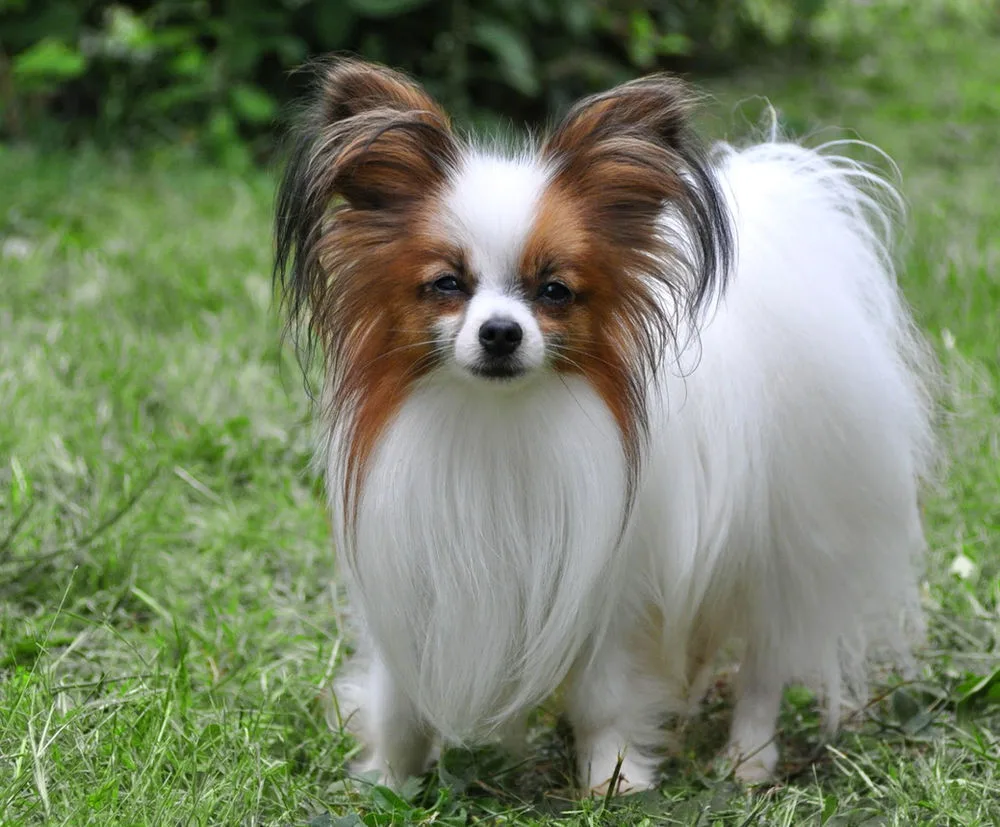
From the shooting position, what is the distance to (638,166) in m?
2.67

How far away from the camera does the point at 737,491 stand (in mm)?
2996

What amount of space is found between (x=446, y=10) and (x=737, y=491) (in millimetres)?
4973

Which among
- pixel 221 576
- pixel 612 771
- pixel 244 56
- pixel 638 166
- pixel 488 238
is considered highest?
pixel 638 166

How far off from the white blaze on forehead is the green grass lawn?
1.09 metres

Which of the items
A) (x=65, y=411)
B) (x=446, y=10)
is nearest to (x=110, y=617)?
(x=65, y=411)

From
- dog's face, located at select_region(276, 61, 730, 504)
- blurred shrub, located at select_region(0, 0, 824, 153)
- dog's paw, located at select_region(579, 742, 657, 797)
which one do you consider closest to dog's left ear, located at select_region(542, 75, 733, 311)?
dog's face, located at select_region(276, 61, 730, 504)

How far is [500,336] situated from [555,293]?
18 centimetres

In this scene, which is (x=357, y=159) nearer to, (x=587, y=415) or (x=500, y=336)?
(x=500, y=336)

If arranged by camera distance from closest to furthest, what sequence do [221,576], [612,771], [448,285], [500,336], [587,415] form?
[500,336] → [448,285] → [587,415] → [612,771] → [221,576]

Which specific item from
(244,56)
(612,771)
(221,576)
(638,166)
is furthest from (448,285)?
(244,56)

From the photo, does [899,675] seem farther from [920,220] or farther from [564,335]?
[920,220]

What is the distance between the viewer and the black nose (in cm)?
252

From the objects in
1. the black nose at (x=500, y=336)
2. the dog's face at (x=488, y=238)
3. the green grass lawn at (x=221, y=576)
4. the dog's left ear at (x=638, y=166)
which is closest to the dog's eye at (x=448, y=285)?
the dog's face at (x=488, y=238)

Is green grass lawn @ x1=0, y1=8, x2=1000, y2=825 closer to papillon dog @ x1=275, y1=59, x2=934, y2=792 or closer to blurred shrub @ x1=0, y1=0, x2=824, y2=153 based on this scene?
papillon dog @ x1=275, y1=59, x2=934, y2=792
